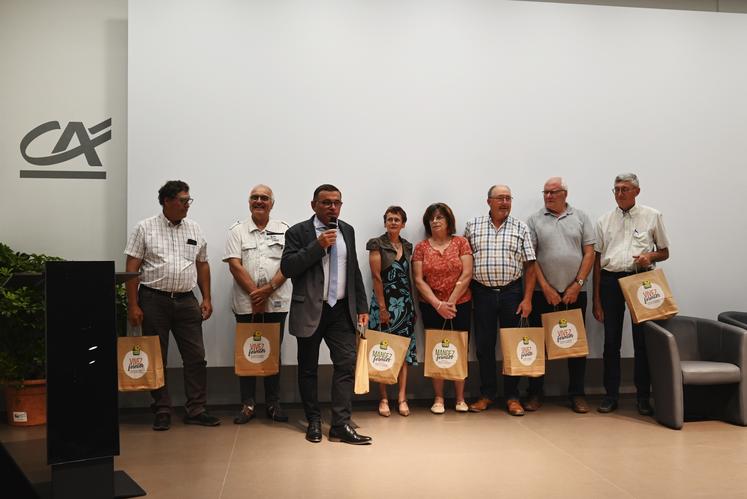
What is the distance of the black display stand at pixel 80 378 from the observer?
10.3 ft

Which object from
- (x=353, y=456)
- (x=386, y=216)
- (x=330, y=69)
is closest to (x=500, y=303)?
(x=386, y=216)

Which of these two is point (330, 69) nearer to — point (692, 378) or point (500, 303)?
point (500, 303)

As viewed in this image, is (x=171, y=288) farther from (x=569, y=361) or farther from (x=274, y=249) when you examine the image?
(x=569, y=361)

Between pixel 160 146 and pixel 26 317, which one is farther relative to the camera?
pixel 160 146

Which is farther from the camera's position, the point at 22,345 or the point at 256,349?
the point at 256,349

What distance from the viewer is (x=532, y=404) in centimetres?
545

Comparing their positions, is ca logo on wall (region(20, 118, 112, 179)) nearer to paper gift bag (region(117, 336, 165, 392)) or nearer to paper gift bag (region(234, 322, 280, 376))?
paper gift bag (region(117, 336, 165, 392))

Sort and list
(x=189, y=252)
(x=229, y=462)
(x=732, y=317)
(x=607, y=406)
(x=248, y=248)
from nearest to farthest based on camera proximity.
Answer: (x=229, y=462)
(x=189, y=252)
(x=248, y=248)
(x=607, y=406)
(x=732, y=317)

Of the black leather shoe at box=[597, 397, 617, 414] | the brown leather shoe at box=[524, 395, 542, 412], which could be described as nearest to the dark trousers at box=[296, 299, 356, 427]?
the brown leather shoe at box=[524, 395, 542, 412]

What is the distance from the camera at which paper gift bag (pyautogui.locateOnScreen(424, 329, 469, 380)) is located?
205 inches

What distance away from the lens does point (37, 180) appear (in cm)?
551

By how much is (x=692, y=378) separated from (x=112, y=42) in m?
5.63

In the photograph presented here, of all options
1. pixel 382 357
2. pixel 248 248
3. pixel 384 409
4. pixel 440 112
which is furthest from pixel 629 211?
pixel 248 248

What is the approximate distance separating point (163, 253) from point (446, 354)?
7.88 feet
